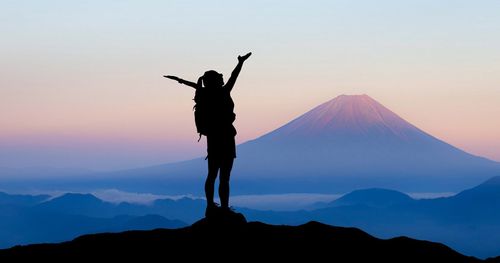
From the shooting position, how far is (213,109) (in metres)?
15.8

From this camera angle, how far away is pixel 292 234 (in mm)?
16688

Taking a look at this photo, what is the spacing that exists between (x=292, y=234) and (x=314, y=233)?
575 millimetres

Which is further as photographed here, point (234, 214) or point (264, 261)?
point (234, 214)

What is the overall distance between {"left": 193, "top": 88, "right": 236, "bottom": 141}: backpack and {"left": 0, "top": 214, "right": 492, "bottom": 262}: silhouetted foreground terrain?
197 cm

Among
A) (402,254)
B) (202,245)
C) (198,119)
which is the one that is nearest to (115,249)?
(202,245)

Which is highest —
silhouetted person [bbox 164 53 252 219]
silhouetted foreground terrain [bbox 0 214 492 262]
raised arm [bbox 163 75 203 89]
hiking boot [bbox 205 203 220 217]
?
raised arm [bbox 163 75 203 89]

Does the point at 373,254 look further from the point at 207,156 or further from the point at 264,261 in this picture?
the point at 207,156

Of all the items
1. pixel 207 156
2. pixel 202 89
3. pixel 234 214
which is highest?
pixel 202 89

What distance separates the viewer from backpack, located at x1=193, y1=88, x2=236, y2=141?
15773 mm

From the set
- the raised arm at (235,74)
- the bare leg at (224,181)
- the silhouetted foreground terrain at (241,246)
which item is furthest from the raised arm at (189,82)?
the silhouetted foreground terrain at (241,246)

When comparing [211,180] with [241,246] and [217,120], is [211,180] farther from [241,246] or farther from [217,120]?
[241,246]

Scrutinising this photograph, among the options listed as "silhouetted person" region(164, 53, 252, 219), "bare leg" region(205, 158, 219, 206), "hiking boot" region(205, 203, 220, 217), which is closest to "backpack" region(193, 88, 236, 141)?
"silhouetted person" region(164, 53, 252, 219)

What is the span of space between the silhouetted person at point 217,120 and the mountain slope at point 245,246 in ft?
3.15

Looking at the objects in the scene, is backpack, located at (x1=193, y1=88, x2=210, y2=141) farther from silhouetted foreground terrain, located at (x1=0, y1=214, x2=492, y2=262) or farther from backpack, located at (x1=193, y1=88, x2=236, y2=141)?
silhouetted foreground terrain, located at (x1=0, y1=214, x2=492, y2=262)
